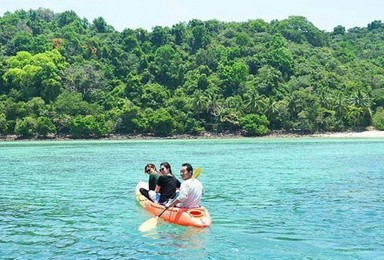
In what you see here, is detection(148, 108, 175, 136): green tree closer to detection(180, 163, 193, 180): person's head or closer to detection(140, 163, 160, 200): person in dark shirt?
detection(140, 163, 160, 200): person in dark shirt

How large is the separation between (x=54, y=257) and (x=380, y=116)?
95.3 meters

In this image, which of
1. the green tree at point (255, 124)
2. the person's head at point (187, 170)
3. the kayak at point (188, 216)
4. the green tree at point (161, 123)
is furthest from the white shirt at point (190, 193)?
the green tree at point (255, 124)

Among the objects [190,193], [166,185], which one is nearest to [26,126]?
[166,185]

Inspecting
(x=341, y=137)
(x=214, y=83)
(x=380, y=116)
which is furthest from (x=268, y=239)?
(x=214, y=83)

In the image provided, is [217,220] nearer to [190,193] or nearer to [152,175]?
[190,193]

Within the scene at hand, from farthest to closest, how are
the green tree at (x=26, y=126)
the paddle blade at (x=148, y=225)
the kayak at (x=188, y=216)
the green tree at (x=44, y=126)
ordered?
the green tree at (x=44, y=126) < the green tree at (x=26, y=126) < the paddle blade at (x=148, y=225) < the kayak at (x=188, y=216)

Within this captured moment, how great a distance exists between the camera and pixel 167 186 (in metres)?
15.9

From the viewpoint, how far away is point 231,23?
16188cm

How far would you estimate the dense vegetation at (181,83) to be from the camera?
97.9 m

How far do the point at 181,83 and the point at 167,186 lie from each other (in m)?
105

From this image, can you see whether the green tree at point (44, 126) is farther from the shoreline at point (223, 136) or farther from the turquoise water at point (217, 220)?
the turquoise water at point (217, 220)

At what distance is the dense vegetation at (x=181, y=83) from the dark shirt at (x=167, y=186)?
8014 centimetres

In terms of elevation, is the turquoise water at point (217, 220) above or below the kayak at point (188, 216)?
below

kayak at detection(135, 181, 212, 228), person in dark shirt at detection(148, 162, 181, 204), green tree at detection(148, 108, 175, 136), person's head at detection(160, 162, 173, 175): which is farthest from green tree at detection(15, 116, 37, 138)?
kayak at detection(135, 181, 212, 228)
